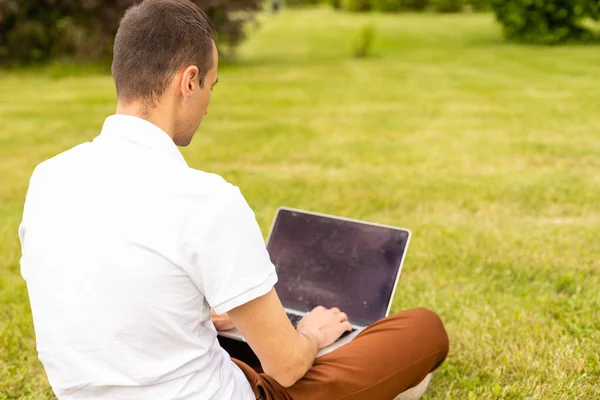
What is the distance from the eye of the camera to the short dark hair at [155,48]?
1865mm

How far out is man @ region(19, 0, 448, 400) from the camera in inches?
66.6

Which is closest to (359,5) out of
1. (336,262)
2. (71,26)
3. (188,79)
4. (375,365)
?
(71,26)

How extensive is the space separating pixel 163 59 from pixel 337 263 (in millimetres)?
1464

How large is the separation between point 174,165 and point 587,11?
18990 mm

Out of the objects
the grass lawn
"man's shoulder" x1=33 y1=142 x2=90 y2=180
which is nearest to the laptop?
the grass lawn

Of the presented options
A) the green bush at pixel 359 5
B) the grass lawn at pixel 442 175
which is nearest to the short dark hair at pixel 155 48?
the grass lawn at pixel 442 175

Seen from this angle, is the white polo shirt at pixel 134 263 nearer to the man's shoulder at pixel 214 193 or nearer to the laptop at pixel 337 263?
the man's shoulder at pixel 214 193

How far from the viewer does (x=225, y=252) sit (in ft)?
5.53

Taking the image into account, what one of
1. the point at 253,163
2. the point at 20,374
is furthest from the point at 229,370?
the point at 253,163

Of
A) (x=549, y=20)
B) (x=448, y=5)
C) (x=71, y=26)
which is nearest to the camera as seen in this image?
Answer: (x=71, y=26)

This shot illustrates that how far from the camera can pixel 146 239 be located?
5.53ft

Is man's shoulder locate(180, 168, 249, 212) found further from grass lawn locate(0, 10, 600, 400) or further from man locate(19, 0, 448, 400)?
grass lawn locate(0, 10, 600, 400)

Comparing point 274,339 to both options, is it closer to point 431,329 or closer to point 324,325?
point 324,325

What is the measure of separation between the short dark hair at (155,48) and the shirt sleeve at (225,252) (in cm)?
39
